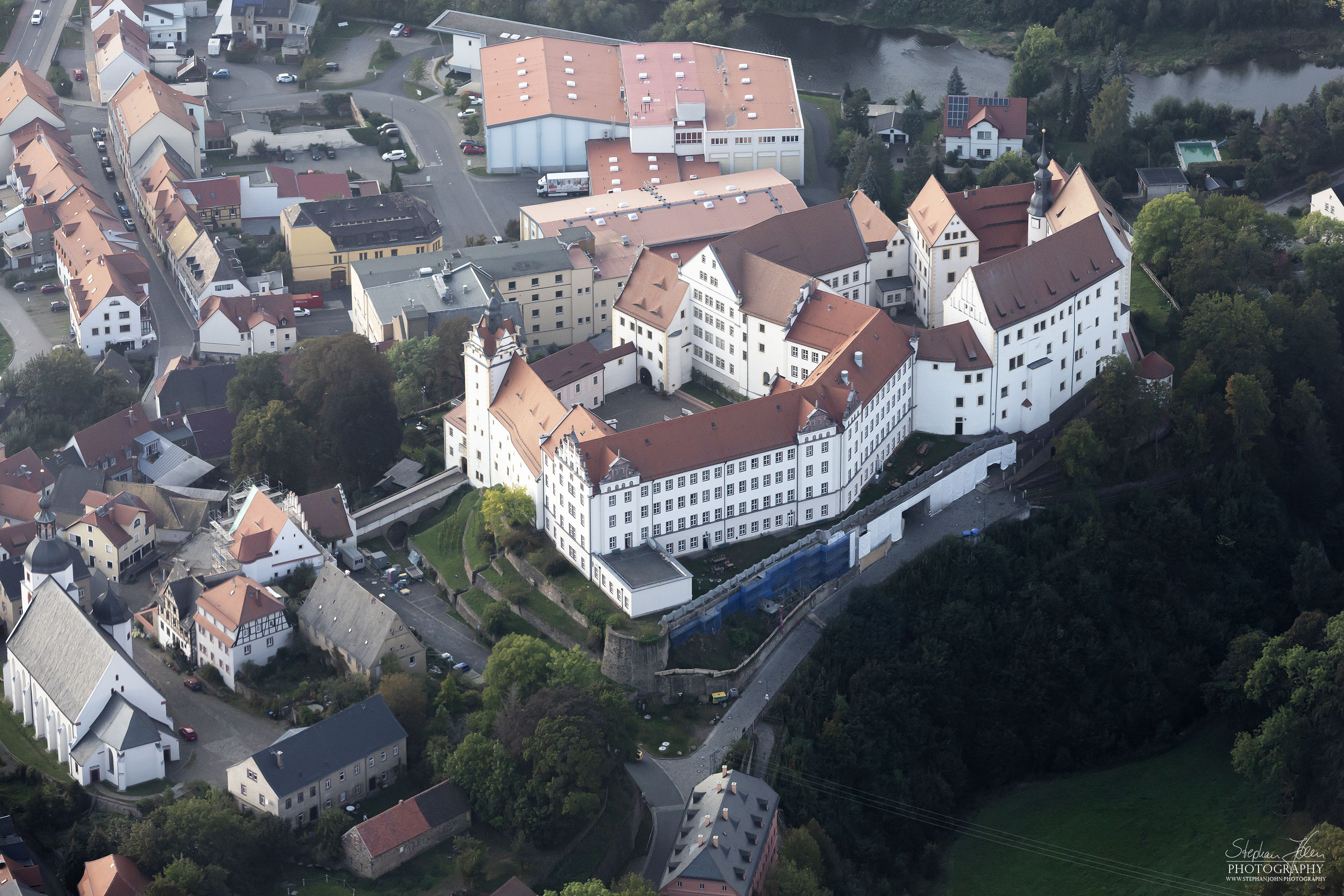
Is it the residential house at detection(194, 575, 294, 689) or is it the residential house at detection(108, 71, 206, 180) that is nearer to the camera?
the residential house at detection(194, 575, 294, 689)

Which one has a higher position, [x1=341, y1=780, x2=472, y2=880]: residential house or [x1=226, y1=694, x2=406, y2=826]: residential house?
[x1=226, y1=694, x2=406, y2=826]: residential house

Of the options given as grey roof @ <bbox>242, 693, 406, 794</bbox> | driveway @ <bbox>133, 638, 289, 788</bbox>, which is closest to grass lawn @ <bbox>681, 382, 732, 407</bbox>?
grey roof @ <bbox>242, 693, 406, 794</bbox>

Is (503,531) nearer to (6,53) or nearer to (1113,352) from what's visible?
(1113,352)

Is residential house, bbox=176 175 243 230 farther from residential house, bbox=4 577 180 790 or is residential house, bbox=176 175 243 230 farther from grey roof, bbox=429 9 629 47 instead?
residential house, bbox=4 577 180 790

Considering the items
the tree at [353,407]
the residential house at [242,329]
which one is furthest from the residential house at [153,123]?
the tree at [353,407]

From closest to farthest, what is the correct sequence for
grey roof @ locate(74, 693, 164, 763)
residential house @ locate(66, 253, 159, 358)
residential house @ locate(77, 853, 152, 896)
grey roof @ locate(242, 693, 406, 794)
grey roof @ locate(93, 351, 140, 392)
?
1. residential house @ locate(77, 853, 152, 896)
2. grey roof @ locate(242, 693, 406, 794)
3. grey roof @ locate(74, 693, 164, 763)
4. grey roof @ locate(93, 351, 140, 392)
5. residential house @ locate(66, 253, 159, 358)

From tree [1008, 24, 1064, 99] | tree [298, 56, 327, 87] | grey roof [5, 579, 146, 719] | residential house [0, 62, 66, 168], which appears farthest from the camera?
tree [298, 56, 327, 87]

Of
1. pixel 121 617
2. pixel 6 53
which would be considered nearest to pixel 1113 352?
pixel 121 617
